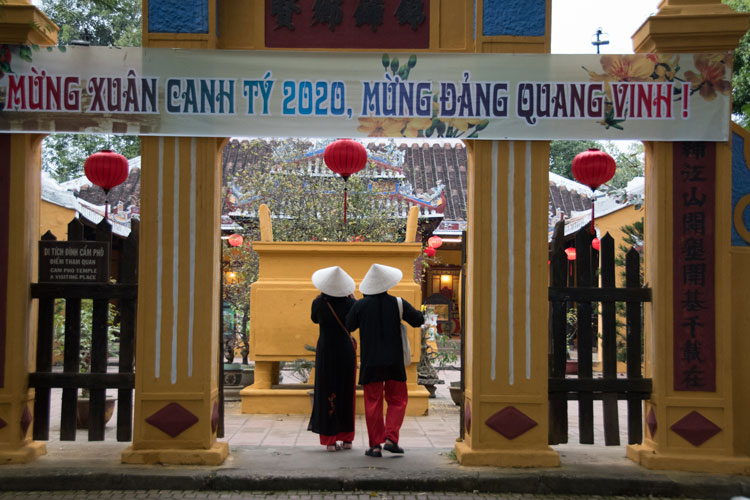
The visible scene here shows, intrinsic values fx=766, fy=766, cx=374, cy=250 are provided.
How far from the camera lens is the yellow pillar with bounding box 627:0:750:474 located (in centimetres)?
642

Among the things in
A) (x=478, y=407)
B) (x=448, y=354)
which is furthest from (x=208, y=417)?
(x=448, y=354)

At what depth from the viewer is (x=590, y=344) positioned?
683 cm

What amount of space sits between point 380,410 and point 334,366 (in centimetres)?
68

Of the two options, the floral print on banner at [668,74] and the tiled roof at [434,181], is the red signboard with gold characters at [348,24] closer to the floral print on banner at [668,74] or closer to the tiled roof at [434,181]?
the floral print on banner at [668,74]

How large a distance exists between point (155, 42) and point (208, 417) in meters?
3.20

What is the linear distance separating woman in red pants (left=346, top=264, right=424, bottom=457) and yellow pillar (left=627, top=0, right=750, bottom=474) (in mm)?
2160

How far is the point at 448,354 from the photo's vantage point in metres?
12.2

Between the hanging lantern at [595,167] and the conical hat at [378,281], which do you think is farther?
the hanging lantern at [595,167]

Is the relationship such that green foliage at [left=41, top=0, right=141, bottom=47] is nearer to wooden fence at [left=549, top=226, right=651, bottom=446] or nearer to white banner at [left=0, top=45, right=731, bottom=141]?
white banner at [left=0, top=45, right=731, bottom=141]

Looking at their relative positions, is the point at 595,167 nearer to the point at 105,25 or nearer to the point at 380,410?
the point at 380,410

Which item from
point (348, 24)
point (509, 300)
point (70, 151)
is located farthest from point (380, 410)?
point (70, 151)

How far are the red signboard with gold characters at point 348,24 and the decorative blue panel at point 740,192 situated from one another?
114 inches

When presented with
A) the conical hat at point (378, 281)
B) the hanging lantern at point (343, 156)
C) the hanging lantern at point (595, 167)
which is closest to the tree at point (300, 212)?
the hanging lantern at point (343, 156)

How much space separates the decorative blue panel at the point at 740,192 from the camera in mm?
6668
